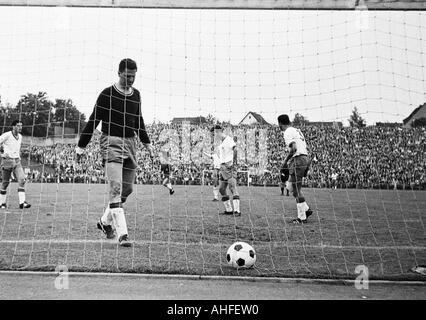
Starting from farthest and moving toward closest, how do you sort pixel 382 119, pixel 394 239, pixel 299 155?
pixel 299 155 → pixel 394 239 → pixel 382 119

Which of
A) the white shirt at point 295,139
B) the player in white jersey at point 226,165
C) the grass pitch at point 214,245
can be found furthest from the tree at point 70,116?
the white shirt at point 295,139

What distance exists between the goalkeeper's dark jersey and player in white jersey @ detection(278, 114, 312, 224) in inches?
143

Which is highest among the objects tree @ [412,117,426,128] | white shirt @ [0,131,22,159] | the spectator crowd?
tree @ [412,117,426,128]

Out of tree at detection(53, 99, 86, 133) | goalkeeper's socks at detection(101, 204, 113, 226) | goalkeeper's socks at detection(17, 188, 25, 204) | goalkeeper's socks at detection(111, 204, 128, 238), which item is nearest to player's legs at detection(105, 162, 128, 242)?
goalkeeper's socks at detection(111, 204, 128, 238)

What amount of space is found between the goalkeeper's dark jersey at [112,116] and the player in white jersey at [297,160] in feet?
11.9

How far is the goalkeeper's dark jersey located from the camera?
17.3 ft

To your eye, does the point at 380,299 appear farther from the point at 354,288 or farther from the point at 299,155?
→ the point at 299,155

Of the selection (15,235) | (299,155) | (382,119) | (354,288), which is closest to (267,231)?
(299,155)

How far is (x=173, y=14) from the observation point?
5418 mm

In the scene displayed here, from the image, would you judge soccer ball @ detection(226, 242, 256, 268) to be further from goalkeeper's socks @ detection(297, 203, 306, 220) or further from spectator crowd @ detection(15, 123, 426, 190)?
spectator crowd @ detection(15, 123, 426, 190)

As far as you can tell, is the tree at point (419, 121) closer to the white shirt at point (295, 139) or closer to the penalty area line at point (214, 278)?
the white shirt at point (295, 139)
